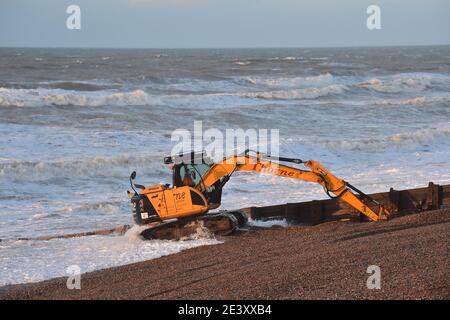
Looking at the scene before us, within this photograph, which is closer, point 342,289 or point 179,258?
point 342,289

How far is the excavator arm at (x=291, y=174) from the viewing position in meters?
14.2

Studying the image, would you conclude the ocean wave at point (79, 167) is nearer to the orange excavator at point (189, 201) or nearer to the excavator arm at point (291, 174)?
the orange excavator at point (189, 201)

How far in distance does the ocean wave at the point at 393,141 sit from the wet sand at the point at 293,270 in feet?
44.8

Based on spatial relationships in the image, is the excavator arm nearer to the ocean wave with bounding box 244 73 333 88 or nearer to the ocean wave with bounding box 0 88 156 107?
the ocean wave with bounding box 0 88 156 107

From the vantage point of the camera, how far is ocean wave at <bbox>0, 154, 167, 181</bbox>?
21984 mm

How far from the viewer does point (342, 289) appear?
9547 mm

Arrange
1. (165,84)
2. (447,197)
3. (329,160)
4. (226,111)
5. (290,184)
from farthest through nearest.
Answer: (165,84) < (226,111) < (329,160) < (290,184) < (447,197)

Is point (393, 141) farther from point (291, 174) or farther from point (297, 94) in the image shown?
point (297, 94)

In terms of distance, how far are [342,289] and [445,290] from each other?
1.12m

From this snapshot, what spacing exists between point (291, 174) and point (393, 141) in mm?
15417

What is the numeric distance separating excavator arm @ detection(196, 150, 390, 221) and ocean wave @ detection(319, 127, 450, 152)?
502 inches
